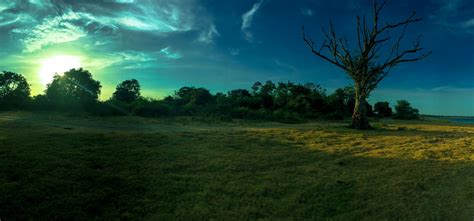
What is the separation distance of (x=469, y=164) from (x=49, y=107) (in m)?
25.6

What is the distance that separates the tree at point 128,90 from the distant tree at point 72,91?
179 inches

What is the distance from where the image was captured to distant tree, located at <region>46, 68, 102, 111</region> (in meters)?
22.7

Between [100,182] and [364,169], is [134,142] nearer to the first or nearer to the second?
[100,182]

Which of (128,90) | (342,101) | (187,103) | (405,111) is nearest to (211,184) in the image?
(187,103)

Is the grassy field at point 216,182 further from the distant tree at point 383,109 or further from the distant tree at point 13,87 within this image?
the distant tree at point 383,109

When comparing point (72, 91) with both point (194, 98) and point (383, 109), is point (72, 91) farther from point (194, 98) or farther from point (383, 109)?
point (383, 109)

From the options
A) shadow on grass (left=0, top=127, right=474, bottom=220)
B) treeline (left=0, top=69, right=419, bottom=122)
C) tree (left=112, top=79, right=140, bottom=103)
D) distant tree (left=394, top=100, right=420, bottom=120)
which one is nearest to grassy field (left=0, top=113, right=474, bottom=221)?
shadow on grass (left=0, top=127, right=474, bottom=220)

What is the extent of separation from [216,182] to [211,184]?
0.44ft

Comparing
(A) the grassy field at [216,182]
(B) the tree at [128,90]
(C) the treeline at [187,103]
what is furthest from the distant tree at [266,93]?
(A) the grassy field at [216,182]

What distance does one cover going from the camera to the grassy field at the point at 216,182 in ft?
13.5

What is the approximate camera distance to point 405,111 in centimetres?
4312

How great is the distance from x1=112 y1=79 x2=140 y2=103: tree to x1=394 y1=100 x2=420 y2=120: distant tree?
3736 centimetres

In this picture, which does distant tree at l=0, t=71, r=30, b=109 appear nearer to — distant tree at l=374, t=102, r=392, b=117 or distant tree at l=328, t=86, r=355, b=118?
distant tree at l=328, t=86, r=355, b=118

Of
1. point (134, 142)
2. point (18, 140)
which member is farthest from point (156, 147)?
point (18, 140)
